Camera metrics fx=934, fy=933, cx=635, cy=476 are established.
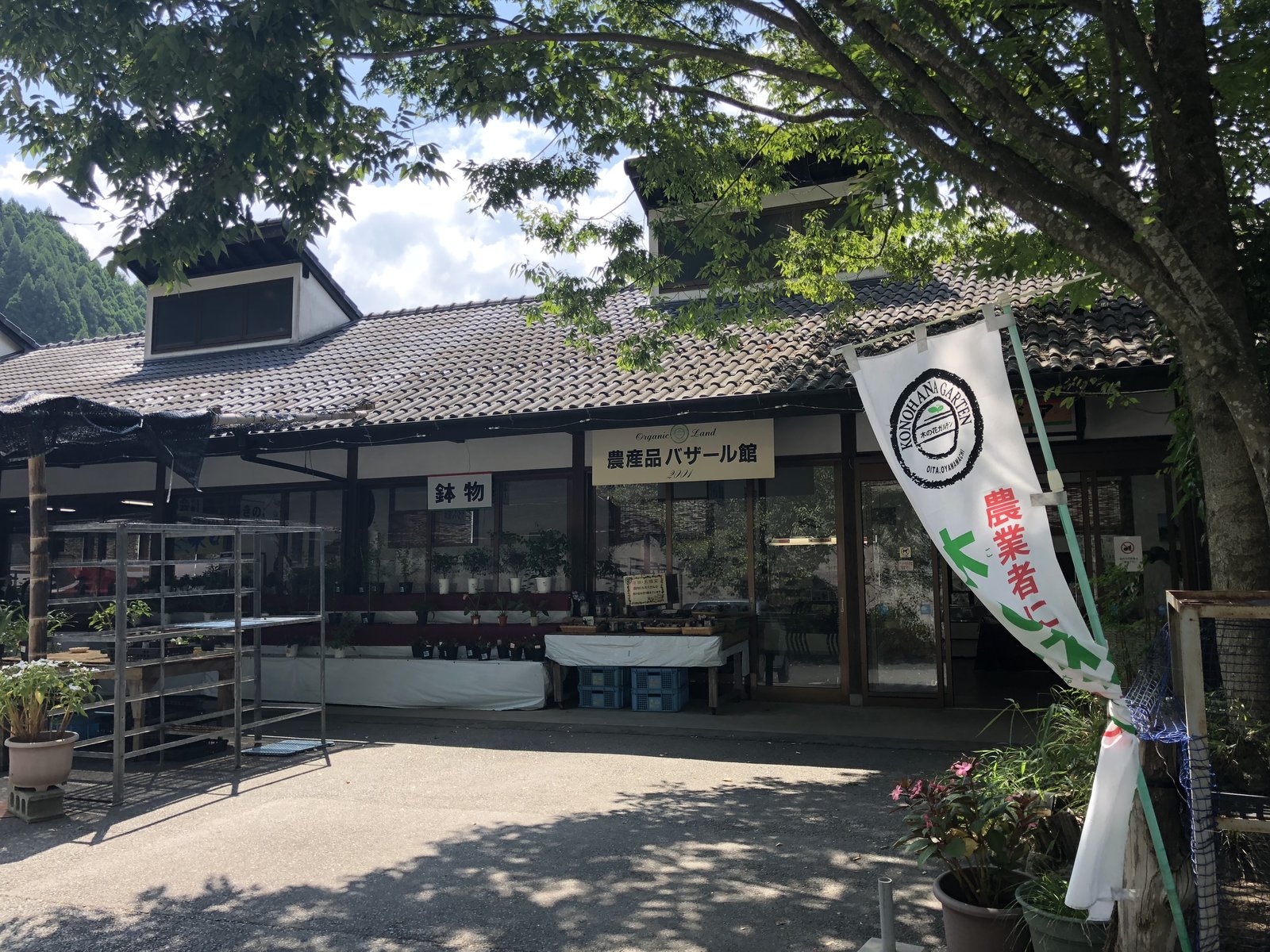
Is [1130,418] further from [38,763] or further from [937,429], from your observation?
[38,763]

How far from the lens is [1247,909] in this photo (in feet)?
12.7

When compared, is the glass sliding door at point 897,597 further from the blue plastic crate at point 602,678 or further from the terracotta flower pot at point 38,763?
the terracotta flower pot at point 38,763

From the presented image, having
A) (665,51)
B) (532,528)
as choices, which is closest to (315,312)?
(532,528)

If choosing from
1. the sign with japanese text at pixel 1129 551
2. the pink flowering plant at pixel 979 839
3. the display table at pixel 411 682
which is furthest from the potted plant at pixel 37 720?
the sign with japanese text at pixel 1129 551

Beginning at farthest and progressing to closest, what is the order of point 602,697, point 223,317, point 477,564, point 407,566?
point 223,317, point 407,566, point 477,564, point 602,697

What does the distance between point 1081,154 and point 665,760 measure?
5.94m

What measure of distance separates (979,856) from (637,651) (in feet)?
22.3

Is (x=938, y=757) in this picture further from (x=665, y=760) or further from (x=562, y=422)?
(x=562, y=422)

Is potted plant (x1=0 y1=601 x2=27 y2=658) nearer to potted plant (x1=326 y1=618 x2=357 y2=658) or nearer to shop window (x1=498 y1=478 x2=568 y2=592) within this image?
potted plant (x1=326 y1=618 x2=357 y2=658)

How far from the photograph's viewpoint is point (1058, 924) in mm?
3385

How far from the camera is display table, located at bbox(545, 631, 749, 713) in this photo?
10.2 metres

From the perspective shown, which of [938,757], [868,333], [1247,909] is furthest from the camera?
[868,333]

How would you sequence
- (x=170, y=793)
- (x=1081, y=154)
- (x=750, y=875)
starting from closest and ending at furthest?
1. (x=1081, y=154)
2. (x=750, y=875)
3. (x=170, y=793)

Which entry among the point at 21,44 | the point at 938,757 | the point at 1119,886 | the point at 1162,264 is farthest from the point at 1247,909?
the point at 21,44
